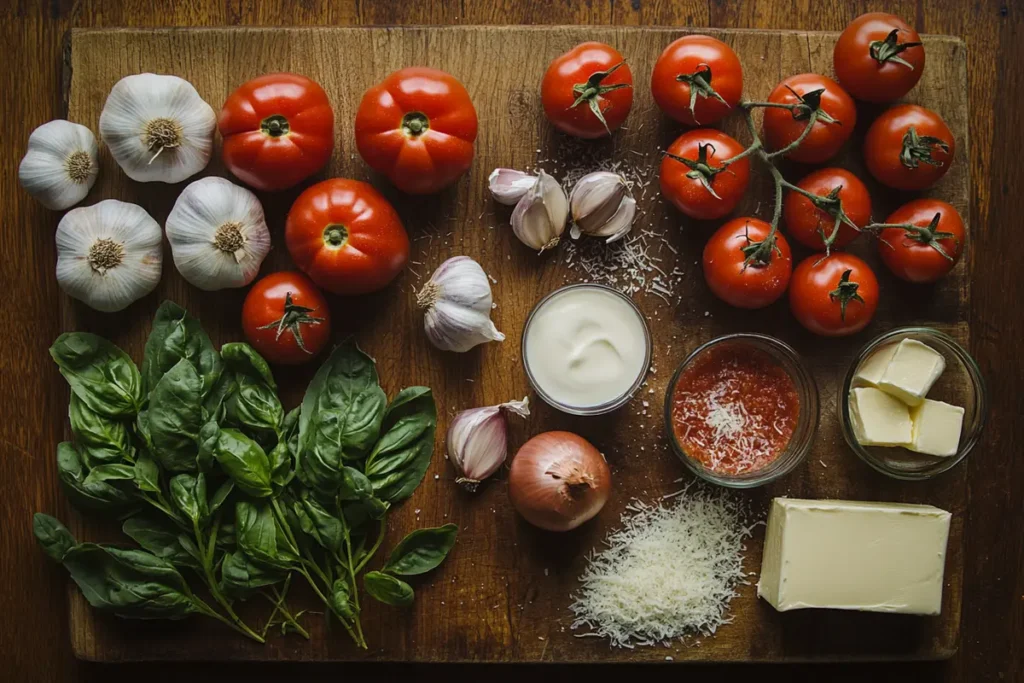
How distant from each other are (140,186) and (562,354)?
3.05ft

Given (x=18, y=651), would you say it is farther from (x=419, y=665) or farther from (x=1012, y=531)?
(x=1012, y=531)

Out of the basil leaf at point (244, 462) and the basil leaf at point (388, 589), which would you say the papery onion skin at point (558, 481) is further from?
the basil leaf at point (244, 462)

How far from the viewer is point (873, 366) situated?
1.64m

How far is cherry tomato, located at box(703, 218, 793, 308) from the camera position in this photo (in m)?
A: 1.59

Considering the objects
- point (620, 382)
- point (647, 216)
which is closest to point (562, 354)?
point (620, 382)

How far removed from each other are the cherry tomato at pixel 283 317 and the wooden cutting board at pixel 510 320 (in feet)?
0.27

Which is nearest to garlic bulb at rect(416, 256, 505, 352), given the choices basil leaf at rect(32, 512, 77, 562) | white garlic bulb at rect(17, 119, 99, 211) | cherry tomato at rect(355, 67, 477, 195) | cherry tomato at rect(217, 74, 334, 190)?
cherry tomato at rect(355, 67, 477, 195)

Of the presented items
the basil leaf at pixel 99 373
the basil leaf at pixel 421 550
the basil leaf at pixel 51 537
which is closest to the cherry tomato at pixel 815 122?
the basil leaf at pixel 421 550

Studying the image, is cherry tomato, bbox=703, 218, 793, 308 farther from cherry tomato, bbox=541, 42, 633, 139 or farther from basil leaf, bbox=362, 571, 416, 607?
basil leaf, bbox=362, 571, 416, 607

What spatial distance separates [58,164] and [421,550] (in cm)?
105

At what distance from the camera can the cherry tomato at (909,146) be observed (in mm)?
1605

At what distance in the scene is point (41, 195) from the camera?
5.41 ft

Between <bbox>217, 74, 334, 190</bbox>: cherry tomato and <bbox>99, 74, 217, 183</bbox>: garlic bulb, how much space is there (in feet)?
0.23

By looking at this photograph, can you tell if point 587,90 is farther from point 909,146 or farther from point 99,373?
point 99,373
